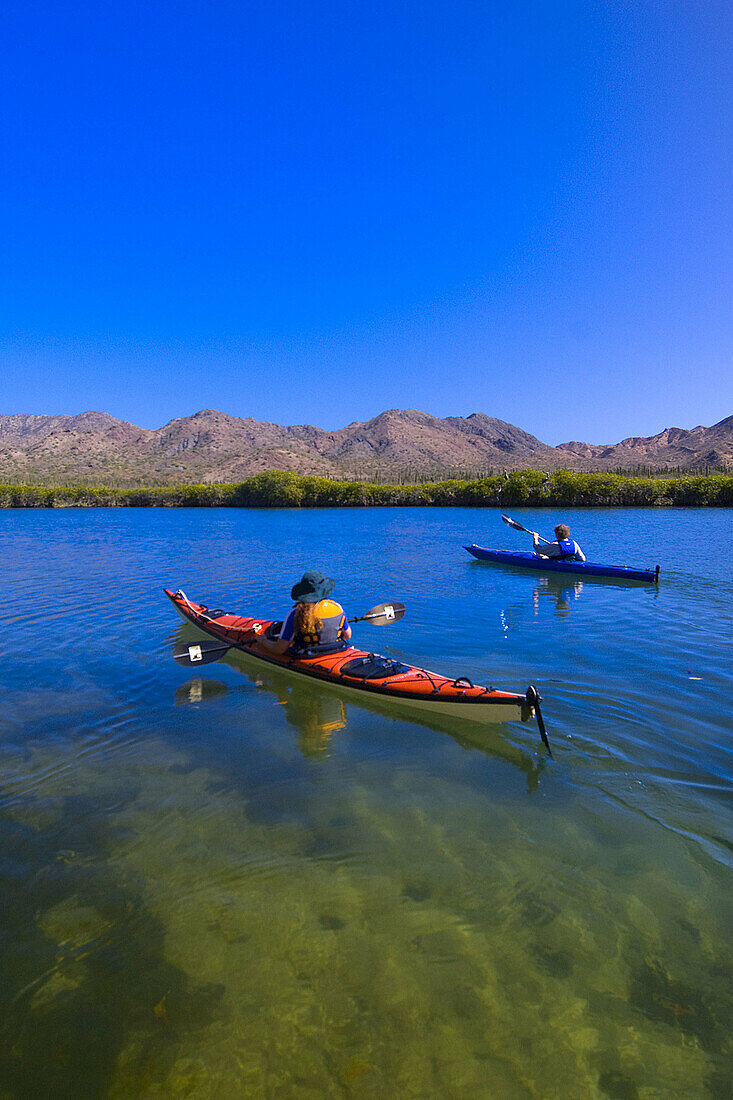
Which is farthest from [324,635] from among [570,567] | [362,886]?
[570,567]

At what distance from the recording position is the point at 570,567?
23844 millimetres

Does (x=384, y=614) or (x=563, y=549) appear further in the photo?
(x=563, y=549)

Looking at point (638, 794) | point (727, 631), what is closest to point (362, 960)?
point (638, 794)

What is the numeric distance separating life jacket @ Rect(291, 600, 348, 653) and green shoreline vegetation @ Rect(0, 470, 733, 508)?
81206 millimetres

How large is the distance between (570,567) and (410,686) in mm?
16386

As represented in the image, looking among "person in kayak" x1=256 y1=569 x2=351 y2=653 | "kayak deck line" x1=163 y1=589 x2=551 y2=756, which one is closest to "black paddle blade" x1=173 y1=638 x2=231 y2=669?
"kayak deck line" x1=163 y1=589 x2=551 y2=756

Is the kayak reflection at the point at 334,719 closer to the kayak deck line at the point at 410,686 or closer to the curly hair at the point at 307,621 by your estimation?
the kayak deck line at the point at 410,686

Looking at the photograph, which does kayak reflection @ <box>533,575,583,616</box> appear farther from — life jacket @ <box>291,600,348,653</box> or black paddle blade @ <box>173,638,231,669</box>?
black paddle blade @ <box>173,638,231,669</box>

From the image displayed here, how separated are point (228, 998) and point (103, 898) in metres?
1.96

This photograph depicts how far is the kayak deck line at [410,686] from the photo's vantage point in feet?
28.5

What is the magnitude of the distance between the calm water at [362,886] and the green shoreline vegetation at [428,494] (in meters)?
78.8

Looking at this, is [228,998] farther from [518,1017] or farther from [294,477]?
[294,477]

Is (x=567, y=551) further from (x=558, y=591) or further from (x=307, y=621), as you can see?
(x=307, y=621)

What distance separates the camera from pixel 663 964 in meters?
4.77
